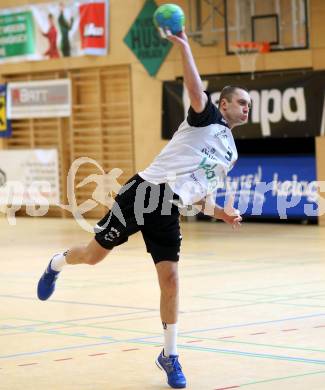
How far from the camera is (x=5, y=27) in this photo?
77.9 feet

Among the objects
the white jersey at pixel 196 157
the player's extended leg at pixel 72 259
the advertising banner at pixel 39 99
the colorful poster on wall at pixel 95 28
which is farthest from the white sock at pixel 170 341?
the advertising banner at pixel 39 99

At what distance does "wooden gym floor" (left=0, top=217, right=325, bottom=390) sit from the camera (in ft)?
20.6

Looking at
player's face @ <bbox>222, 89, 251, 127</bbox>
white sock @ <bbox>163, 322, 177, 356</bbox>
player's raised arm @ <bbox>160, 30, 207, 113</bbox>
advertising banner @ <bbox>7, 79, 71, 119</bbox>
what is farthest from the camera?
advertising banner @ <bbox>7, 79, 71, 119</bbox>

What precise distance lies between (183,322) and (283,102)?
435 inches

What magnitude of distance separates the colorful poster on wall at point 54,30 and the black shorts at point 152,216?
51.7 ft

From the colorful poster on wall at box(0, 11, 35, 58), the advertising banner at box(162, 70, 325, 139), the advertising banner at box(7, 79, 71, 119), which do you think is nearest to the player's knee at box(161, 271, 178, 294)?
the advertising banner at box(162, 70, 325, 139)

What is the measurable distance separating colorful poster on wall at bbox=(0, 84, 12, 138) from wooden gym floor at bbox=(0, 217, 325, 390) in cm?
900

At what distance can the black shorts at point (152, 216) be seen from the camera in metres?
6.28

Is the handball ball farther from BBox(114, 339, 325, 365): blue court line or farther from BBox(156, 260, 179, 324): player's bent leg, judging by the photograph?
BBox(114, 339, 325, 365): blue court line

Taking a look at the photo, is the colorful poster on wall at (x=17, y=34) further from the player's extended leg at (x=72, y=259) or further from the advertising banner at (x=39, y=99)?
the player's extended leg at (x=72, y=259)

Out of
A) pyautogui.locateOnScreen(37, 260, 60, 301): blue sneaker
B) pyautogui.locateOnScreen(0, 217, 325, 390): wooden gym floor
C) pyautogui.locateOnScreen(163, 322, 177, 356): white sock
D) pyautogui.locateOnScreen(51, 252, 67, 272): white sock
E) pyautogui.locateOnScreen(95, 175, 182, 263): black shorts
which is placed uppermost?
pyautogui.locateOnScreen(95, 175, 182, 263): black shorts

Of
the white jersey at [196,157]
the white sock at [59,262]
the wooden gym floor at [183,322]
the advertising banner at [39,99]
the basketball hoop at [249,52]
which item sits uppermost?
the basketball hoop at [249,52]

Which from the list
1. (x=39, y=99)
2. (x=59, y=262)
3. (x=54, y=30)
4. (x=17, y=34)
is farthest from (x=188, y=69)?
(x=17, y=34)

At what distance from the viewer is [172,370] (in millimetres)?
6059
